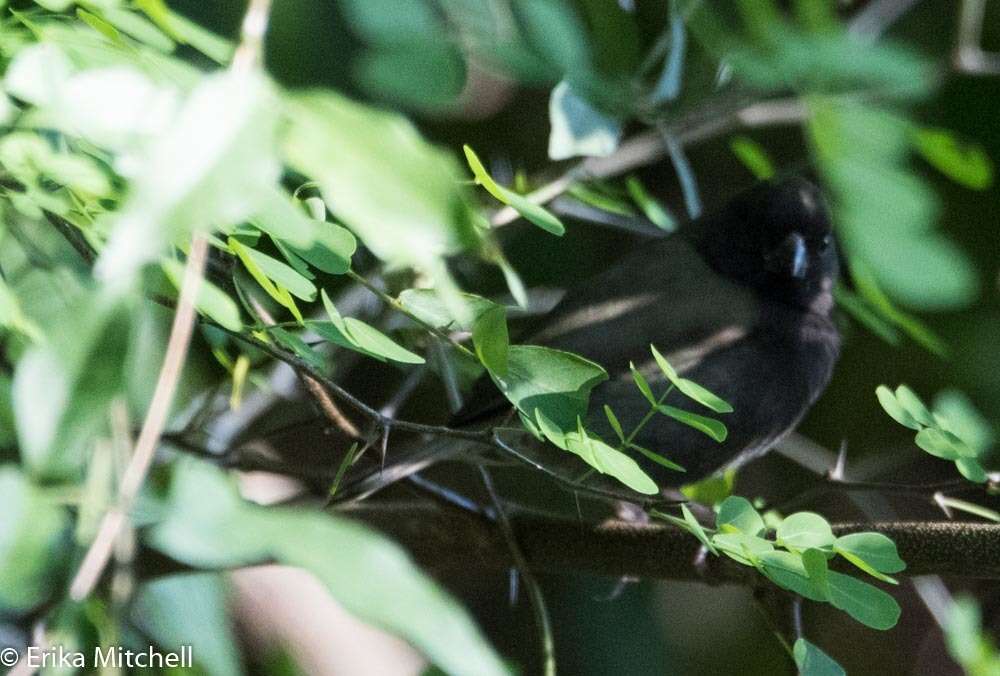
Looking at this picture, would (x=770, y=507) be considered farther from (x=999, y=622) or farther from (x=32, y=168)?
(x=32, y=168)

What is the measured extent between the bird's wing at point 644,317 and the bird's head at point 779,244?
5 cm

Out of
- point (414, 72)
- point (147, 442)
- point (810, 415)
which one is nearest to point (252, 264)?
point (414, 72)

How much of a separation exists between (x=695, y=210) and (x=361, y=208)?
204cm

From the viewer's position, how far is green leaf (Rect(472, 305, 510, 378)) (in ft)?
3.63

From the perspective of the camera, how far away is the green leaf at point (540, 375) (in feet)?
3.86

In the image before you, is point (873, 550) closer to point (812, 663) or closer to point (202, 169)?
point (812, 663)

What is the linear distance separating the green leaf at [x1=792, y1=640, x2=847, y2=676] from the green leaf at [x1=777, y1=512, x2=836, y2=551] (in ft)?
0.40

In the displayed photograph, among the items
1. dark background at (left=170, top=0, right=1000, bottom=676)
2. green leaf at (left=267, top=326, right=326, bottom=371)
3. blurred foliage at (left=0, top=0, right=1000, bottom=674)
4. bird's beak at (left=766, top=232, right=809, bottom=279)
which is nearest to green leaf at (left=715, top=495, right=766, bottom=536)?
blurred foliage at (left=0, top=0, right=1000, bottom=674)

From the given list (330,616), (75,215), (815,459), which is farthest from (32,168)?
(815,459)

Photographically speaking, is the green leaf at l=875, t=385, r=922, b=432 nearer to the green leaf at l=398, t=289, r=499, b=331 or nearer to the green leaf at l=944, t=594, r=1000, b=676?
the green leaf at l=944, t=594, r=1000, b=676

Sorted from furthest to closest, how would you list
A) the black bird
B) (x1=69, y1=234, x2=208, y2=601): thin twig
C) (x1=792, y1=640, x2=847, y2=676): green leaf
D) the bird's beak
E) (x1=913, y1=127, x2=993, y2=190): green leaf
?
the bird's beak, the black bird, (x1=913, y1=127, x2=993, y2=190): green leaf, (x1=792, y1=640, x2=847, y2=676): green leaf, (x1=69, y1=234, x2=208, y2=601): thin twig

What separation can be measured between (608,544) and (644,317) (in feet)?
2.21

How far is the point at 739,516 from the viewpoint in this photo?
130 centimetres

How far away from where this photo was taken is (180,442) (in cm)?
208
